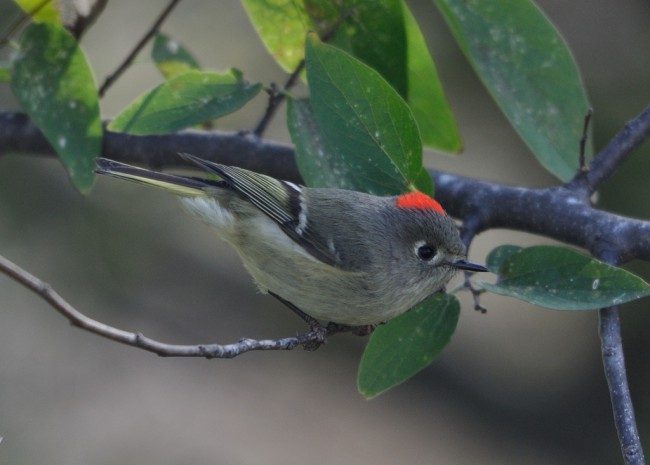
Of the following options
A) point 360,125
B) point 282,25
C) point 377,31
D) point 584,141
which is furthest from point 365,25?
point 584,141

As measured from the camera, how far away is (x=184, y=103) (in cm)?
166

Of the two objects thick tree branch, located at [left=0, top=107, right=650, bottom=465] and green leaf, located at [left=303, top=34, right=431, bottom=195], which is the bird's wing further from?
green leaf, located at [left=303, top=34, right=431, bottom=195]

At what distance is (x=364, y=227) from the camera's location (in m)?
1.95

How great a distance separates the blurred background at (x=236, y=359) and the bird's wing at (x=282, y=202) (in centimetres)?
254

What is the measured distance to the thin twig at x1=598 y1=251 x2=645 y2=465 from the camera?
1315mm

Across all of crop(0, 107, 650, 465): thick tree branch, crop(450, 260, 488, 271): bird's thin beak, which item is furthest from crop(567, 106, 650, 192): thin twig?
crop(450, 260, 488, 271): bird's thin beak

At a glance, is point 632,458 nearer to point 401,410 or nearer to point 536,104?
point 536,104

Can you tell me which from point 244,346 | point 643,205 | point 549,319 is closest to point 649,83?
point 643,205

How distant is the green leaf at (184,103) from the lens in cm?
163

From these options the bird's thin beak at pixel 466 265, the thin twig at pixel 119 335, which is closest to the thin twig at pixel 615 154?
the bird's thin beak at pixel 466 265

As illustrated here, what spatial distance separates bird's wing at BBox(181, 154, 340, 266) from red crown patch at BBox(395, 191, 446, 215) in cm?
19

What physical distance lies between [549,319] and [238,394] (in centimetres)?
179

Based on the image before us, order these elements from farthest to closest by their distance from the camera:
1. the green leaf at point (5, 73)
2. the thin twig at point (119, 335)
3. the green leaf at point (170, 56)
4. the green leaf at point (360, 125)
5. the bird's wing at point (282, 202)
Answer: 1. the green leaf at point (170, 56)
2. the bird's wing at point (282, 202)
3. the green leaf at point (5, 73)
4. the green leaf at point (360, 125)
5. the thin twig at point (119, 335)

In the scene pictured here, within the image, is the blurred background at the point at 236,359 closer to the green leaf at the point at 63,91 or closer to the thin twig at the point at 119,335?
the green leaf at the point at 63,91
